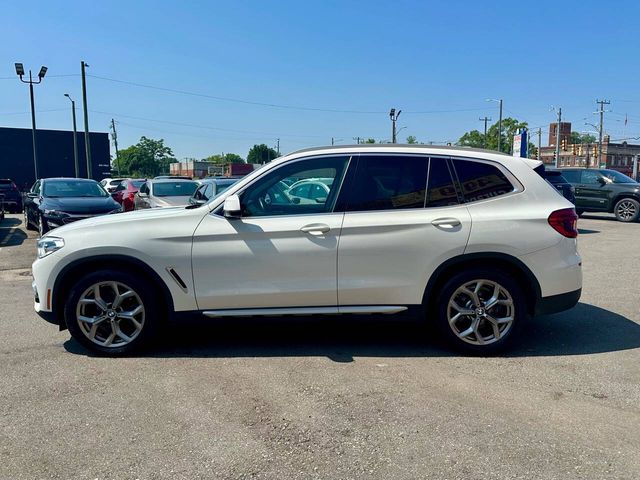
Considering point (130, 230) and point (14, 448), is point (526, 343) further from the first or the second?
point (14, 448)

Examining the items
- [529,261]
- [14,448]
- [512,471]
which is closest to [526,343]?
[529,261]

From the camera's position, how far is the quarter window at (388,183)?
455cm

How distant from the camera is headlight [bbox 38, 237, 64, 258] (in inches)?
178

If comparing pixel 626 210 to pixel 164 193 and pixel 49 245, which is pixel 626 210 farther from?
pixel 49 245

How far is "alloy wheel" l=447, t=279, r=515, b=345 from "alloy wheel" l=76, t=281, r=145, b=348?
9.01 feet

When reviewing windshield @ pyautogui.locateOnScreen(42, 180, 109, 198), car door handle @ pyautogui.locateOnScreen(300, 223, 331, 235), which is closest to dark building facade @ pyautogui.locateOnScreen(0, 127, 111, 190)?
windshield @ pyautogui.locateOnScreen(42, 180, 109, 198)

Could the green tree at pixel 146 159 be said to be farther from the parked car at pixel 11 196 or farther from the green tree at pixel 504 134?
the parked car at pixel 11 196

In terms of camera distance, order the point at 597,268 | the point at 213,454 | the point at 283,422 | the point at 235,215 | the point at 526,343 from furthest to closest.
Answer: the point at 597,268, the point at 526,343, the point at 235,215, the point at 283,422, the point at 213,454

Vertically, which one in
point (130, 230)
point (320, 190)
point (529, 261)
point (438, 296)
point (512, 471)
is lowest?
point (512, 471)

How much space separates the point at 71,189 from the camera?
507 inches

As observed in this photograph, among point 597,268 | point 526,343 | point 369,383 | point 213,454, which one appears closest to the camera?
point 213,454

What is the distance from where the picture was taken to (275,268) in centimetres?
443

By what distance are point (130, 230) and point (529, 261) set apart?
3.45m

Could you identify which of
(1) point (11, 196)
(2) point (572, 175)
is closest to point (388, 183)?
(2) point (572, 175)
